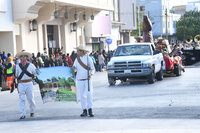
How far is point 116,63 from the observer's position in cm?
2142

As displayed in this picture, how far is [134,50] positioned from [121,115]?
1065 centimetres

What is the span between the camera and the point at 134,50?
22.5 metres

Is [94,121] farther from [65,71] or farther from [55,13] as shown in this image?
[55,13]

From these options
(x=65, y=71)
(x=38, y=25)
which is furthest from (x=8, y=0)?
(x=65, y=71)

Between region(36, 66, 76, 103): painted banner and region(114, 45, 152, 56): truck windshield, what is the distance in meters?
9.70

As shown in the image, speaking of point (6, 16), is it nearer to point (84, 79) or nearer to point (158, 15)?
point (84, 79)

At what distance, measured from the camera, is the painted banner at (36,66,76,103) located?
41.5 ft

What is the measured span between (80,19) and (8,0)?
12.0m

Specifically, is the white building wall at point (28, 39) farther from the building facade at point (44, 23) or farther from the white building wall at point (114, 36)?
the white building wall at point (114, 36)

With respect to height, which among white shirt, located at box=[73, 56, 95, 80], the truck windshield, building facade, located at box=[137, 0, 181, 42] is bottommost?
white shirt, located at box=[73, 56, 95, 80]

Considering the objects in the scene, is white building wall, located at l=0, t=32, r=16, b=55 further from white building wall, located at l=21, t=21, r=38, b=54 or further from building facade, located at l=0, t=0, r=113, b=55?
white building wall, located at l=21, t=21, r=38, b=54

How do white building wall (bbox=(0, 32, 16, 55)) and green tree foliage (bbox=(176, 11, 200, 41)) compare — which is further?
green tree foliage (bbox=(176, 11, 200, 41))

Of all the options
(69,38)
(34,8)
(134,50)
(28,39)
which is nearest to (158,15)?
(69,38)

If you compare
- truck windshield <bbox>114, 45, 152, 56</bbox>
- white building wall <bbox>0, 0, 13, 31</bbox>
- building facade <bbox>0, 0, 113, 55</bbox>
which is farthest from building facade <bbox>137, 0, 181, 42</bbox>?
truck windshield <bbox>114, 45, 152, 56</bbox>
